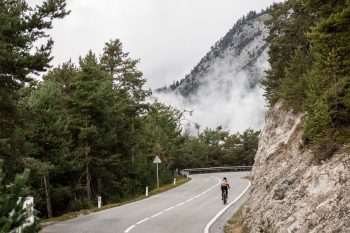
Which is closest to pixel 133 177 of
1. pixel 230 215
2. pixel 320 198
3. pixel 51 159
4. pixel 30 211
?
pixel 51 159

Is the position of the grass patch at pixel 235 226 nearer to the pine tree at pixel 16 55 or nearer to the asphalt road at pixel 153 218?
the asphalt road at pixel 153 218

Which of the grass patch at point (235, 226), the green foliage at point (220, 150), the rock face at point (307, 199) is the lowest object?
the grass patch at point (235, 226)

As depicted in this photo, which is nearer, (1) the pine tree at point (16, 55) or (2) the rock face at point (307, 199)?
(2) the rock face at point (307, 199)

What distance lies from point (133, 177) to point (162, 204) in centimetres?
2178

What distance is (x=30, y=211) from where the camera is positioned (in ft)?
21.7

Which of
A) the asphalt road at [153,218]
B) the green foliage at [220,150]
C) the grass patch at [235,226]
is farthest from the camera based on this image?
the green foliage at [220,150]

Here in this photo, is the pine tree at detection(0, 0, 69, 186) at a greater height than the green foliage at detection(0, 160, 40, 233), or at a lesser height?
greater

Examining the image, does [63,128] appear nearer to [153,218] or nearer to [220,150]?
[153,218]

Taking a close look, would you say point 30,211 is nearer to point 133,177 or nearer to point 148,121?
point 133,177

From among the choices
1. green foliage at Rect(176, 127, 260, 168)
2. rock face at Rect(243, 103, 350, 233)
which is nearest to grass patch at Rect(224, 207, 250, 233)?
rock face at Rect(243, 103, 350, 233)

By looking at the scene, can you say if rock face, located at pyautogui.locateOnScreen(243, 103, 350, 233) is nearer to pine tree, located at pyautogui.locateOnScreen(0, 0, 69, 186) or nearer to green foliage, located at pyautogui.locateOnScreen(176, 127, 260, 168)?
pine tree, located at pyautogui.locateOnScreen(0, 0, 69, 186)

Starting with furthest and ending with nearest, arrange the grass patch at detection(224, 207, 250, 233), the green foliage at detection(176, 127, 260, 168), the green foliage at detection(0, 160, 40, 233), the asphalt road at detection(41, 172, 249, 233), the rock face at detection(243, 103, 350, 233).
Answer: the green foliage at detection(176, 127, 260, 168)
the asphalt road at detection(41, 172, 249, 233)
the grass patch at detection(224, 207, 250, 233)
the rock face at detection(243, 103, 350, 233)
the green foliage at detection(0, 160, 40, 233)

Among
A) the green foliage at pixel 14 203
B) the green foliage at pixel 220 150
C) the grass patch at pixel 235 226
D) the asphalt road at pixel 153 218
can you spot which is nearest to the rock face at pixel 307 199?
the grass patch at pixel 235 226

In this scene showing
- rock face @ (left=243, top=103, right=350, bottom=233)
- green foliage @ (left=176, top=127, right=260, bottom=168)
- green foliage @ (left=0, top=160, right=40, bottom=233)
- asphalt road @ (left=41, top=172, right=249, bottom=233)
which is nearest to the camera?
green foliage @ (left=0, top=160, right=40, bottom=233)
